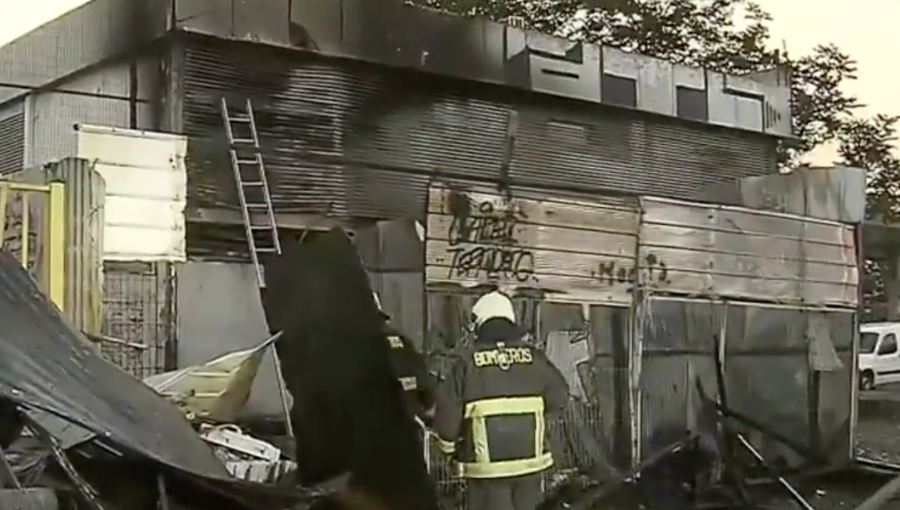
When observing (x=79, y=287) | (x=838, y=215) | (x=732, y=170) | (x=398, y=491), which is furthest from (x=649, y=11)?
(x=398, y=491)

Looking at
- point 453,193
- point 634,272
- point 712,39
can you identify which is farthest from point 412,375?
point 712,39

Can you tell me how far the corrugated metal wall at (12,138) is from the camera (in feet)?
36.7

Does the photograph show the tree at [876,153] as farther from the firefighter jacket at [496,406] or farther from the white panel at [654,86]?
the firefighter jacket at [496,406]

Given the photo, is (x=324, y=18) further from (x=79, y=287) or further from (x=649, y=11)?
(x=649, y=11)

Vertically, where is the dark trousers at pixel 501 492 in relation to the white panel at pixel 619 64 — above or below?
below

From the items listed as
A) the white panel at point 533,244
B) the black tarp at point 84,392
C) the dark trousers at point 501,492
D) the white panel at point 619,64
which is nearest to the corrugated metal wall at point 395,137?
the white panel at point 619,64

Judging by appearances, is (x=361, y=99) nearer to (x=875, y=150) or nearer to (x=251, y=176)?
(x=251, y=176)

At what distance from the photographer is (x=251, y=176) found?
365 inches

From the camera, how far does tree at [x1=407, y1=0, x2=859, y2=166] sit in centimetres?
1889

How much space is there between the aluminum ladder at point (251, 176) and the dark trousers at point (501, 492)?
339 centimetres

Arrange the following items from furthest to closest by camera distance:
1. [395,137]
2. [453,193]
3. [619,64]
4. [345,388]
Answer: [619,64]
[395,137]
[453,193]
[345,388]

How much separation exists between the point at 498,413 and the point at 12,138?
24.4 ft

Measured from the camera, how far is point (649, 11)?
63.5 feet

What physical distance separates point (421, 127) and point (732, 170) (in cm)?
473
